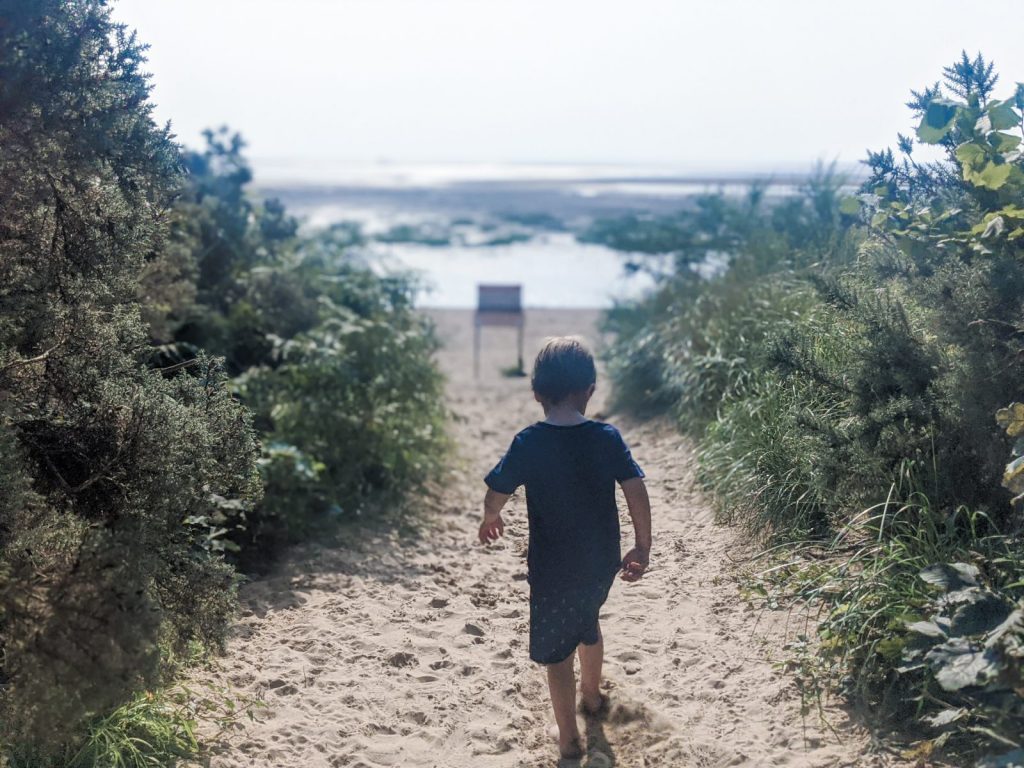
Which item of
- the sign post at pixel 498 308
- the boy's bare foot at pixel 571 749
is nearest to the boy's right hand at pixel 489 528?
the boy's bare foot at pixel 571 749

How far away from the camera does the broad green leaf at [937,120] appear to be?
14.2 feet

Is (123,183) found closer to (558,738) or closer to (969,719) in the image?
(558,738)

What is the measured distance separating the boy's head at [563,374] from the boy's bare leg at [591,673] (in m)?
0.91

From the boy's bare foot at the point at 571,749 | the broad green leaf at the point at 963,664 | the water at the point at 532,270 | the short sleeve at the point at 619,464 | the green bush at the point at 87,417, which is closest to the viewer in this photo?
the broad green leaf at the point at 963,664

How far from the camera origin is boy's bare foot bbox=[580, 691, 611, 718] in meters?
4.06

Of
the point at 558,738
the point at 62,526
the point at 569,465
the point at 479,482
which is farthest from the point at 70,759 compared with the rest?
the point at 479,482

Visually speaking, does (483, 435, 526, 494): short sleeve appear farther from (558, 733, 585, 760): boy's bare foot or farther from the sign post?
the sign post

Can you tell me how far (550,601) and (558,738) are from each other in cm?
57

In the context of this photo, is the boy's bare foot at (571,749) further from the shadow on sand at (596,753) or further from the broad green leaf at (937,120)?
the broad green leaf at (937,120)

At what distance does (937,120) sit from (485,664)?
3108mm

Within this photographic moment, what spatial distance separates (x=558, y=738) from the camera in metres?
3.87

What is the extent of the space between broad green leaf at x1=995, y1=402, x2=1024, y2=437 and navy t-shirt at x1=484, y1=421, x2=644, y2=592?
123 cm

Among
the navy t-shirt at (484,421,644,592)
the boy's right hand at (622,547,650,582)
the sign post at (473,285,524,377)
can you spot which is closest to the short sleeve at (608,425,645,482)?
the navy t-shirt at (484,421,644,592)

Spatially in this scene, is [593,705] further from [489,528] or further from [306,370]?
[306,370]
